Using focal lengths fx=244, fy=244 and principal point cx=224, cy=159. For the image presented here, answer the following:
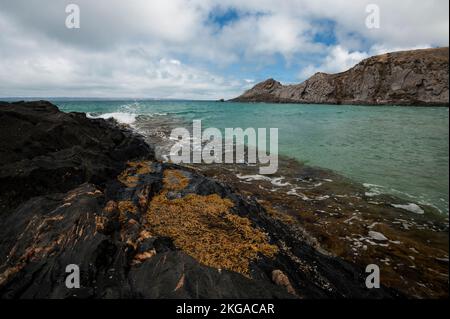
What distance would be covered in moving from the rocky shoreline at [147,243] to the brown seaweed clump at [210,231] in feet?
0.08

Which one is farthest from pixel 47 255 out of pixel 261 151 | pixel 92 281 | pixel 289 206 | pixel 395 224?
pixel 261 151

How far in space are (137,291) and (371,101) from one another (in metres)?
115

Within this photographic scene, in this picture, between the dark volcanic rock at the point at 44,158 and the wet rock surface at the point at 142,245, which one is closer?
the wet rock surface at the point at 142,245

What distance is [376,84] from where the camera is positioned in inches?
3974

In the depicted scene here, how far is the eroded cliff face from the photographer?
72750 millimetres

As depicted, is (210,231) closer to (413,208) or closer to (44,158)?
(44,158)

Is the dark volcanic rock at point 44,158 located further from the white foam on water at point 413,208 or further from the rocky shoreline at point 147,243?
the white foam on water at point 413,208

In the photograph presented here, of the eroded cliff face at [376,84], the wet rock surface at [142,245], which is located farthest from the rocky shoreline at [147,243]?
the eroded cliff face at [376,84]

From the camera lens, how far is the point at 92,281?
12.8ft

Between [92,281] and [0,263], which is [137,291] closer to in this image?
[92,281]

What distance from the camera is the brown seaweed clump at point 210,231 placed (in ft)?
15.2

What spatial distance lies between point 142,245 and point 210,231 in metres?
1.53


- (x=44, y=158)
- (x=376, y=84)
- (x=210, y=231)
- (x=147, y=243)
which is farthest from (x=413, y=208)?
(x=376, y=84)

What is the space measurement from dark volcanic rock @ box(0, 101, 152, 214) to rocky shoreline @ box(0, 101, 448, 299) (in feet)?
0.12
